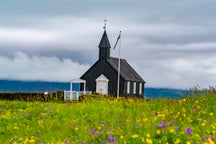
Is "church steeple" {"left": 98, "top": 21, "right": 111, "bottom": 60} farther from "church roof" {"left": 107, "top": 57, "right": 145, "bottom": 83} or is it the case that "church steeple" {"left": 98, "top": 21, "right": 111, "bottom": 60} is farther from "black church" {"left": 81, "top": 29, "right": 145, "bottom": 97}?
"church roof" {"left": 107, "top": 57, "right": 145, "bottom": 83}

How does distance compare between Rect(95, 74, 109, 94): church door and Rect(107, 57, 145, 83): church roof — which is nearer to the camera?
Rect(95, 74, 109, 94): church door

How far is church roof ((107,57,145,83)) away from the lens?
183 feet

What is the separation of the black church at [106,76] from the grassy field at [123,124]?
1471 inches

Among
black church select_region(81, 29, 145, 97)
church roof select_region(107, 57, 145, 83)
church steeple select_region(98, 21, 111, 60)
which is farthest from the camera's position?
church steeple select_region(98, 21, 111, 60)

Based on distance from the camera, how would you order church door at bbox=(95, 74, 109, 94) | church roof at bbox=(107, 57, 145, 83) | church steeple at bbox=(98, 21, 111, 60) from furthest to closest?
1. church steeple at bbox=(98, 21, 111, 60)
2. church roof at bbox=(107, 57, 145, 83)
3. church door at bbox=(95, 74, 109, 94)

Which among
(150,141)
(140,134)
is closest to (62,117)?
(140,134)

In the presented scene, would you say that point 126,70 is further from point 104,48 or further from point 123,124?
point 123,124

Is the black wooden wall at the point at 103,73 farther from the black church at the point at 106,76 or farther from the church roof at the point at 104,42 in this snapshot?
the church roof at the point at 104,42

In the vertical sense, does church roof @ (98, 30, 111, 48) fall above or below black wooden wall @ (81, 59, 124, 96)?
above

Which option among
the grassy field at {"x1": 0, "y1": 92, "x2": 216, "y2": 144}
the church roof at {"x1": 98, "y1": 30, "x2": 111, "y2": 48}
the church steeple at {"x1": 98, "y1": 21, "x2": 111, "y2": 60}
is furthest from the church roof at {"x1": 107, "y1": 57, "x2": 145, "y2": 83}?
the grassy field at {"x1": 0, "y1": 92, "x2": 216, "y2": 144}

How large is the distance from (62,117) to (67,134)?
4.47 metres

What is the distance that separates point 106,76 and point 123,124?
46404 millimetres

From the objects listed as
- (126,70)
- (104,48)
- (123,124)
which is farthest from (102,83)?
(123,124)

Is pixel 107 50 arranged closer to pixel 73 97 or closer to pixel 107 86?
pixel 107 86
